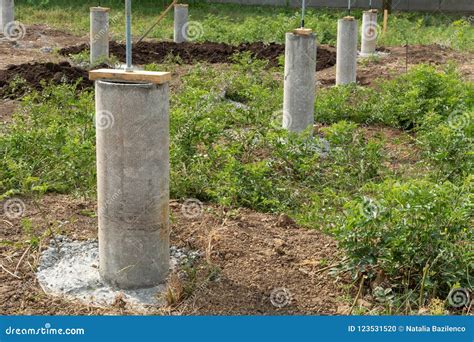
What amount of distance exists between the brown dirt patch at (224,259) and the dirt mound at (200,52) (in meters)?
10.2

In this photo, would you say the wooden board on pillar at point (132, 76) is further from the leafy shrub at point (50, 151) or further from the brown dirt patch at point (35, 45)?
the brown dirt patch at point (35, 45)

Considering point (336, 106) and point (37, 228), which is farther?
point (336, 106)

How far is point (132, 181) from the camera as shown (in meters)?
4.98

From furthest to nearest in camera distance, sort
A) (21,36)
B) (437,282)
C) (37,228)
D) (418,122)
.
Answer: (21,36) < (418,122) < (37,228) < (437,282)

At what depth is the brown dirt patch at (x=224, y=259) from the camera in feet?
16.5

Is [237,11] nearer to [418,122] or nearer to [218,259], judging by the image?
[418,122]

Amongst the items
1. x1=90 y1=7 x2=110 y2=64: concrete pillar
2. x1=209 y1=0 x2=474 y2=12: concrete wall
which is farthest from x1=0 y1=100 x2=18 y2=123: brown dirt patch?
x1=209 y1=0 x2=474 y2=12: concrete wall

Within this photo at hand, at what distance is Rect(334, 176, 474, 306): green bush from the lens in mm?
5117

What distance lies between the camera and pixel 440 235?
5176 mm

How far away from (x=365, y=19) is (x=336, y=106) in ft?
24.2

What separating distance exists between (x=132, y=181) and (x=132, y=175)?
4 centimetres

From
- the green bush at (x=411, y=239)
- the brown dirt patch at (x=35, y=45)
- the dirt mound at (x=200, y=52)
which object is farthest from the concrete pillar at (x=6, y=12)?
the green bush at (x=411, y=239)

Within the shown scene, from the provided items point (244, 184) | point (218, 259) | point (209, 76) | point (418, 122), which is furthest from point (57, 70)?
point (218, 259)

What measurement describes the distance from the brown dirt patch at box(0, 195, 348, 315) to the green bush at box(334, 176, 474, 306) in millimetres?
329
